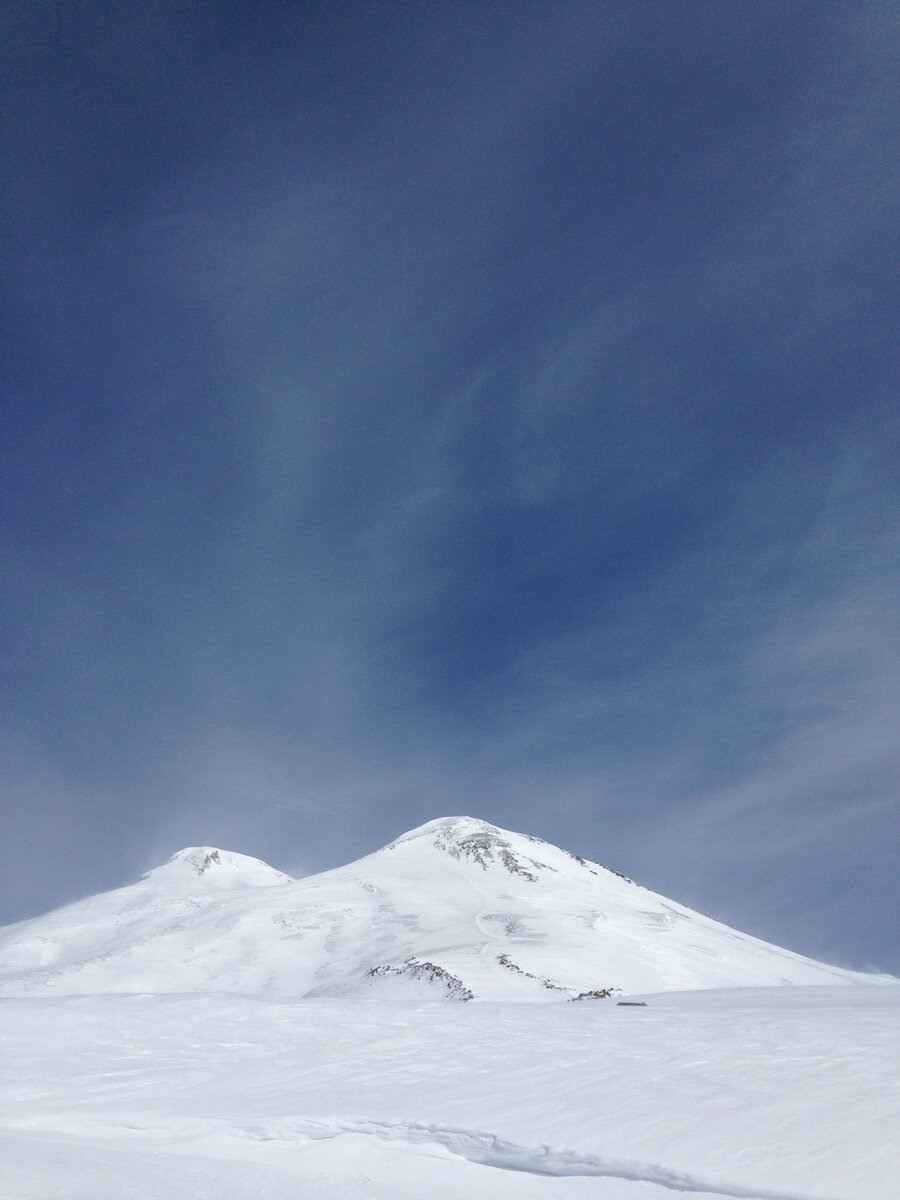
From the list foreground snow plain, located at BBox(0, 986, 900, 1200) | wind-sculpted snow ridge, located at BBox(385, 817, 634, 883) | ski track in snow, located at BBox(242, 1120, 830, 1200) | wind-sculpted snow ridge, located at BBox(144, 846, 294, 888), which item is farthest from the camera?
wind-sculpted snow ridge, located at BBox(144, 846, 294, 888)

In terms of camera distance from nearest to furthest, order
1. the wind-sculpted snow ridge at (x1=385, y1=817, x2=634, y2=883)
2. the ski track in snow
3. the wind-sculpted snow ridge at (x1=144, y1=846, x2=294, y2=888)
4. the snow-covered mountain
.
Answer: the ski track in snow
the snow-covered mountain
the wind-sculpted snow ridge at (x1=385, y1=817, x2=634, y2=883)
the wind-sculpted snow ridge at (x1=144, y1=846, x2=294, y2=888)

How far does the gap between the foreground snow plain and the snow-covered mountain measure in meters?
15.5

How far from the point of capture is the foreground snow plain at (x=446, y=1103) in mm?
7852

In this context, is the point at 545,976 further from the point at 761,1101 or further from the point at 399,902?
the point at 761,1101

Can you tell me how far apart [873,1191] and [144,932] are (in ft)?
186

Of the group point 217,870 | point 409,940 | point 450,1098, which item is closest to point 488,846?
point 409,940

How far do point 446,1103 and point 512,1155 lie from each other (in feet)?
6.16

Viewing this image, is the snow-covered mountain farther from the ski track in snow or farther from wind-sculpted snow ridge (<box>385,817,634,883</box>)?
the ski track in snow

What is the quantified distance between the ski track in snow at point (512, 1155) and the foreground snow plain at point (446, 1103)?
2 centimetres

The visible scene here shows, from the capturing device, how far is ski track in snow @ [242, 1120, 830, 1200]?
736cm

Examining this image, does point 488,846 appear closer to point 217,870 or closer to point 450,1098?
point 217,870

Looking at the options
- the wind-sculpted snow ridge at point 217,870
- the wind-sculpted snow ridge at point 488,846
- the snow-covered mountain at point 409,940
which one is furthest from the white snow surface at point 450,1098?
the wind-sculpted snow ridge at point 217,870

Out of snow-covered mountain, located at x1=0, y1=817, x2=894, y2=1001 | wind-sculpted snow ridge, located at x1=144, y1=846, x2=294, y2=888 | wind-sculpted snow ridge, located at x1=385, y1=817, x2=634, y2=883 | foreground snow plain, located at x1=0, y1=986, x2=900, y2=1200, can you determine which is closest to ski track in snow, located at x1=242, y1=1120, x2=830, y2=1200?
foreground snow plain, located at x1=0, y1=986, x2=900, y2=1200

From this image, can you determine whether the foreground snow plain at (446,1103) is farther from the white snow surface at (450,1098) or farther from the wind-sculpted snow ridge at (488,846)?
the wind-sculpted snow ridge at (488,846)
